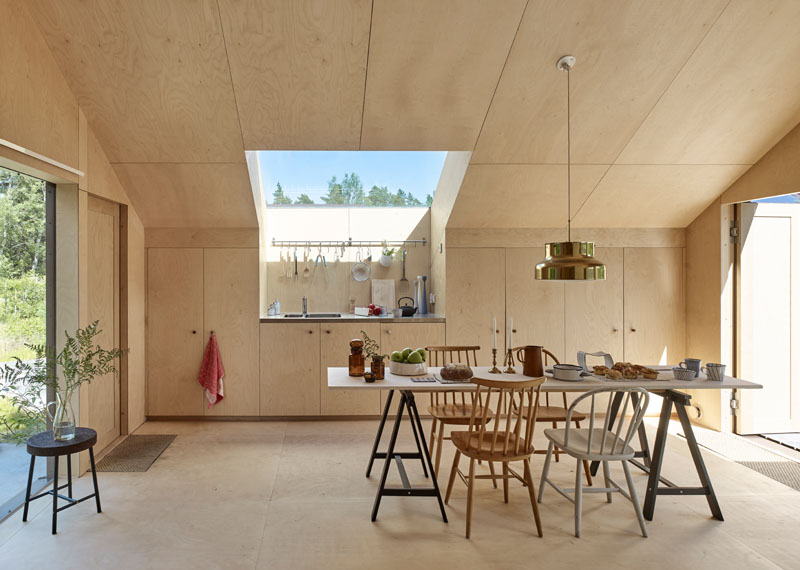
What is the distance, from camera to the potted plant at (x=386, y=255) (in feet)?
18.2

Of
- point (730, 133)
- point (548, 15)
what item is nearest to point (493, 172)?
point (548, 15)

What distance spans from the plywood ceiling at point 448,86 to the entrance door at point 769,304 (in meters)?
0.52

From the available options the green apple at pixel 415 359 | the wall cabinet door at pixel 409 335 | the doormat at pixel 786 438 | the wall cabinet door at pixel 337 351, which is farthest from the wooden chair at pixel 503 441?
the doormat at pixel 786 438

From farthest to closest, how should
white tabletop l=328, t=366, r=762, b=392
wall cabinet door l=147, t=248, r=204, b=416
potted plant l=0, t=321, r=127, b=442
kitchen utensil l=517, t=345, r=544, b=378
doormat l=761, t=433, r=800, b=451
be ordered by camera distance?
1. wall cabinet door l=147, t=248, r=204, b=416
2. doormat l=761, t=433, r=800, b=451
3. kitchen utensil l=517, t=345, r=544, b=378
4. white tabletop l=328, t=366, r=762, b=392
5. potted plant l=0, t=321, r=127, b=442

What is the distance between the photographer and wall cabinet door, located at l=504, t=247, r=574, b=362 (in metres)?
4.99

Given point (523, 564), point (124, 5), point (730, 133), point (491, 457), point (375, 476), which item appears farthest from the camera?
point (730, 133)

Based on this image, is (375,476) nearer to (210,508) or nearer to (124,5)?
(210,508)

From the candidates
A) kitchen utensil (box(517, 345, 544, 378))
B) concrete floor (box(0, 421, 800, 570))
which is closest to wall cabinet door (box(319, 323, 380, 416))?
concrete floor (box(0, 421, 800, 570))

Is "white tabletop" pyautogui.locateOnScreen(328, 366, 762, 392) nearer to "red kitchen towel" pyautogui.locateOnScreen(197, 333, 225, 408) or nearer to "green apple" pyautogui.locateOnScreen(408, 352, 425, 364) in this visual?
"green apple" pyautogui.locateOnScreen(408, 352, 425, 364)

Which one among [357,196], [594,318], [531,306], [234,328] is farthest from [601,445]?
[357,196]

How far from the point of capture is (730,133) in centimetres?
392

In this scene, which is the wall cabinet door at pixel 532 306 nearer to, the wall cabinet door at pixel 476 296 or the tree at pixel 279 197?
the wall cabinet door at pixel 476 296

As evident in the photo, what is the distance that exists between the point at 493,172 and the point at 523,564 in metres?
2.97

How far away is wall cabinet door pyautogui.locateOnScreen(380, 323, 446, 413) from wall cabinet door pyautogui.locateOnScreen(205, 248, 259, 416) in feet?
4.08
